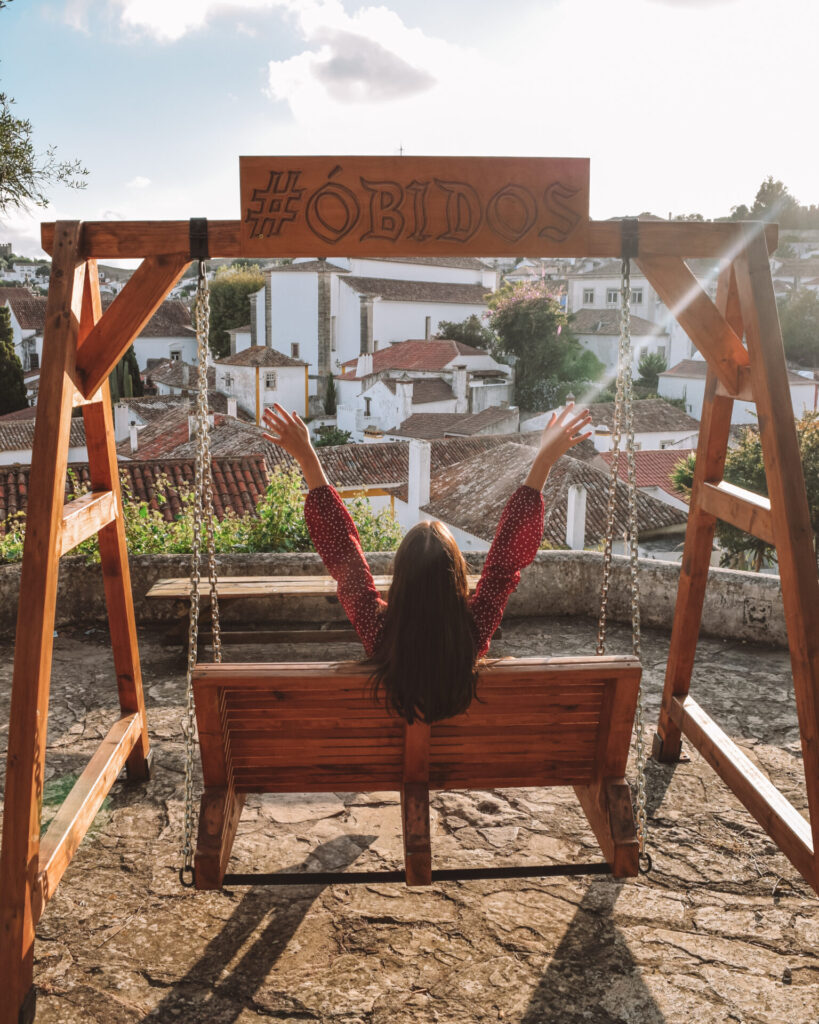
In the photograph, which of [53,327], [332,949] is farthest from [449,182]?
[332,949]

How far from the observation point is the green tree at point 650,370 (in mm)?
58719

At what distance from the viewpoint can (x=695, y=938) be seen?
9.71 ft

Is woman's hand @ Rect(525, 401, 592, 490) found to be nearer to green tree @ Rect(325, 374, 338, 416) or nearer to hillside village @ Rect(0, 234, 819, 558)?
hillside village @ Rect(0, 234, 819, 558)

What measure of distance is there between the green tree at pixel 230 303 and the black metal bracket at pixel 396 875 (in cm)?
6838

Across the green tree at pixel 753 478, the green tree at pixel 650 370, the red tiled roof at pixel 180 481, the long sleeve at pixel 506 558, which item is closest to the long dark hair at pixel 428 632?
the long sleeve at pixel 506 558

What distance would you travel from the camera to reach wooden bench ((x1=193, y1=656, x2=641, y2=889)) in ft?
9.23

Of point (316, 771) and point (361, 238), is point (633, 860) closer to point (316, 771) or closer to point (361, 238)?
point (316, 771)

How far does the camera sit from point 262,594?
552 cm

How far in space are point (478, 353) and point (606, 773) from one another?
50.3m

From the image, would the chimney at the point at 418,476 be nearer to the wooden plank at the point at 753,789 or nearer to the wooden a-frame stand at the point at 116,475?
the wooden plank at the point at 753,789

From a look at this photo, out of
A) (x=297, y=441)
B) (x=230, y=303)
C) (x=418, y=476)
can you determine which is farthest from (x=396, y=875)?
(x=230, y=303)

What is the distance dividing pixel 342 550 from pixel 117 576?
1.35 meters

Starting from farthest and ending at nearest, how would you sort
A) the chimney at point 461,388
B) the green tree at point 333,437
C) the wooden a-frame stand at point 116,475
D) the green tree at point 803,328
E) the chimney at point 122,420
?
the green tree at point 803,328
the chimney at point 461,388
the green tree at point 333,437
the chimney at point 122,420
the wooden a-frame stand at point 116,475

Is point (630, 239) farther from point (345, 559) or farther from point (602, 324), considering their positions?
point (602, 324)
